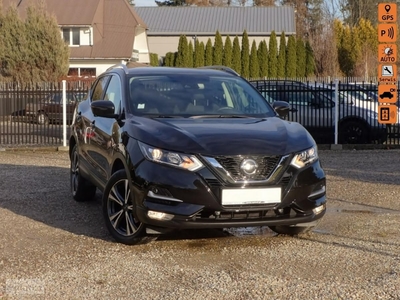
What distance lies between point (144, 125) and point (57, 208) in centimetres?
278

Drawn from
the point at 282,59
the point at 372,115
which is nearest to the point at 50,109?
the point at 372,115

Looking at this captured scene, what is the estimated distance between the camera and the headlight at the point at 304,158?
6.67 metres

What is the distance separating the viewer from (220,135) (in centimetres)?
669

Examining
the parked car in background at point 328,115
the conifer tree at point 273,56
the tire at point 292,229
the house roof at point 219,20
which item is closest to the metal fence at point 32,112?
the parked car in background at point 328,115

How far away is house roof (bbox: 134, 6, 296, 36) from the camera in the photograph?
5909 cm

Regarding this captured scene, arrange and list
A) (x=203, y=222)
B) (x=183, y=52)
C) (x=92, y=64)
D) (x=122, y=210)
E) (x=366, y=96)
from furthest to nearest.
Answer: (x=183, y=52) < (x=92, y=64) < (x=366, y=96) < (x=122, y=210) < (x=203, y=222)

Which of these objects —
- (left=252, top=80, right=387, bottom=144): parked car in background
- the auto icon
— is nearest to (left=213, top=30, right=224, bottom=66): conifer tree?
(left=252, top=80, right=387, bottom=144): parked car in background

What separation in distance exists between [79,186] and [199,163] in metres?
3.59

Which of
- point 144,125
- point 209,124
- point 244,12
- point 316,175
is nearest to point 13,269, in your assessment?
point 144,125

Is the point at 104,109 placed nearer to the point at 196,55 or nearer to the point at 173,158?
the point at 173,158

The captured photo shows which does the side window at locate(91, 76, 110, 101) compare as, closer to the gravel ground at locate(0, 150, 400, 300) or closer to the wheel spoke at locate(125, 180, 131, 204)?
the gravel ground at locate(0, 150, 400, 300)

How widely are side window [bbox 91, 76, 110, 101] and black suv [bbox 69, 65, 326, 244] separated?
2.99ft

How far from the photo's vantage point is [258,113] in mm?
7902

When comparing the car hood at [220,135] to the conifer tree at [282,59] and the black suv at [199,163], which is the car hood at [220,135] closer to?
the black suv at [199,163]
